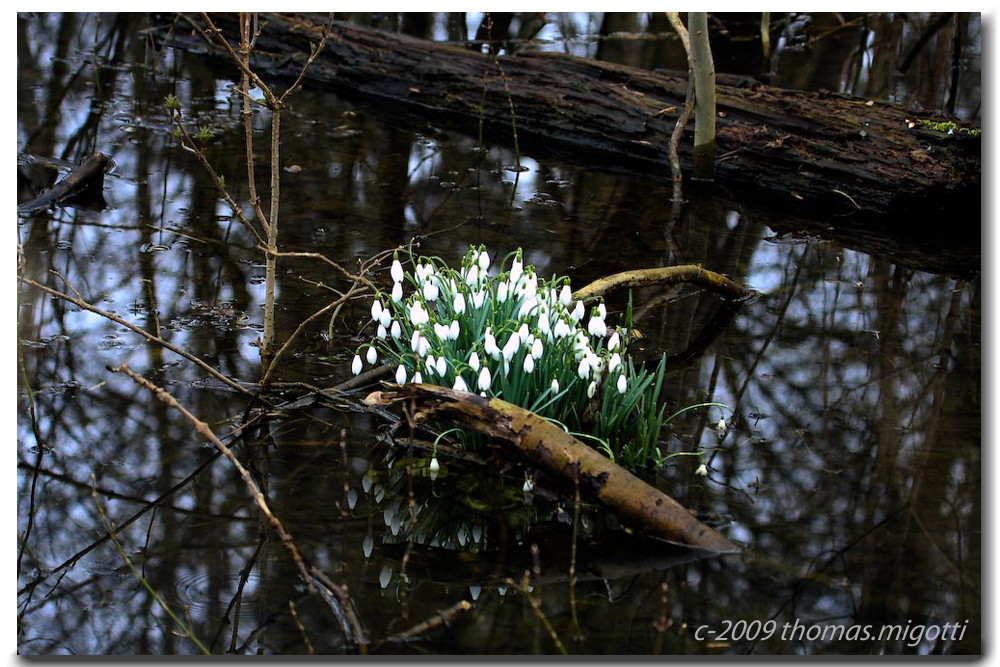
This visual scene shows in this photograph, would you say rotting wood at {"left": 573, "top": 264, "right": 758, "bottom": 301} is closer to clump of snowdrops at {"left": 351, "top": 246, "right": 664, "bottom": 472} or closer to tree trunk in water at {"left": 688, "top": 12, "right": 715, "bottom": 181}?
clump of snowdrops at {"left": 351, "top": 246, "right": 664, "bottom": 472}

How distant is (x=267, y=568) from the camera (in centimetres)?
366

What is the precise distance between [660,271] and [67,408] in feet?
9.75

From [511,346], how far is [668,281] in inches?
71.5

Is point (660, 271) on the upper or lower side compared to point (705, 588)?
upper

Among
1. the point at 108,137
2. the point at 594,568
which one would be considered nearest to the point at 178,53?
the point at 108,137

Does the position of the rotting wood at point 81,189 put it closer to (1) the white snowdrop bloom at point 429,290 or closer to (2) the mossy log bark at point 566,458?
(1) the white snowdrop bloom at point 429,290

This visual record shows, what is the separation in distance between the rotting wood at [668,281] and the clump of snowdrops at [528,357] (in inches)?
24.6

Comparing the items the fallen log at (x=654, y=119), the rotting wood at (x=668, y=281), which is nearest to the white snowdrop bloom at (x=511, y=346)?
the rotting wood at (x=668, y=281)

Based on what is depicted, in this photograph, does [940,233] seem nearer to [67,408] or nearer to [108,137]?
[67,408]

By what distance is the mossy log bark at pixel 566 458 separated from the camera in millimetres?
3787

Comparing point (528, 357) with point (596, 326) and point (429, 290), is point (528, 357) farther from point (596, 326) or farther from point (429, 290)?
point (429, 290)

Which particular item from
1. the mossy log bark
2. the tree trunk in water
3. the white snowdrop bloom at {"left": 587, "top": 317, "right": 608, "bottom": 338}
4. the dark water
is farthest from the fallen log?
the mossy log bark

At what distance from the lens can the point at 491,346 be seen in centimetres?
407

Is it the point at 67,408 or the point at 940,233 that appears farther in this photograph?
the point at 940,233
